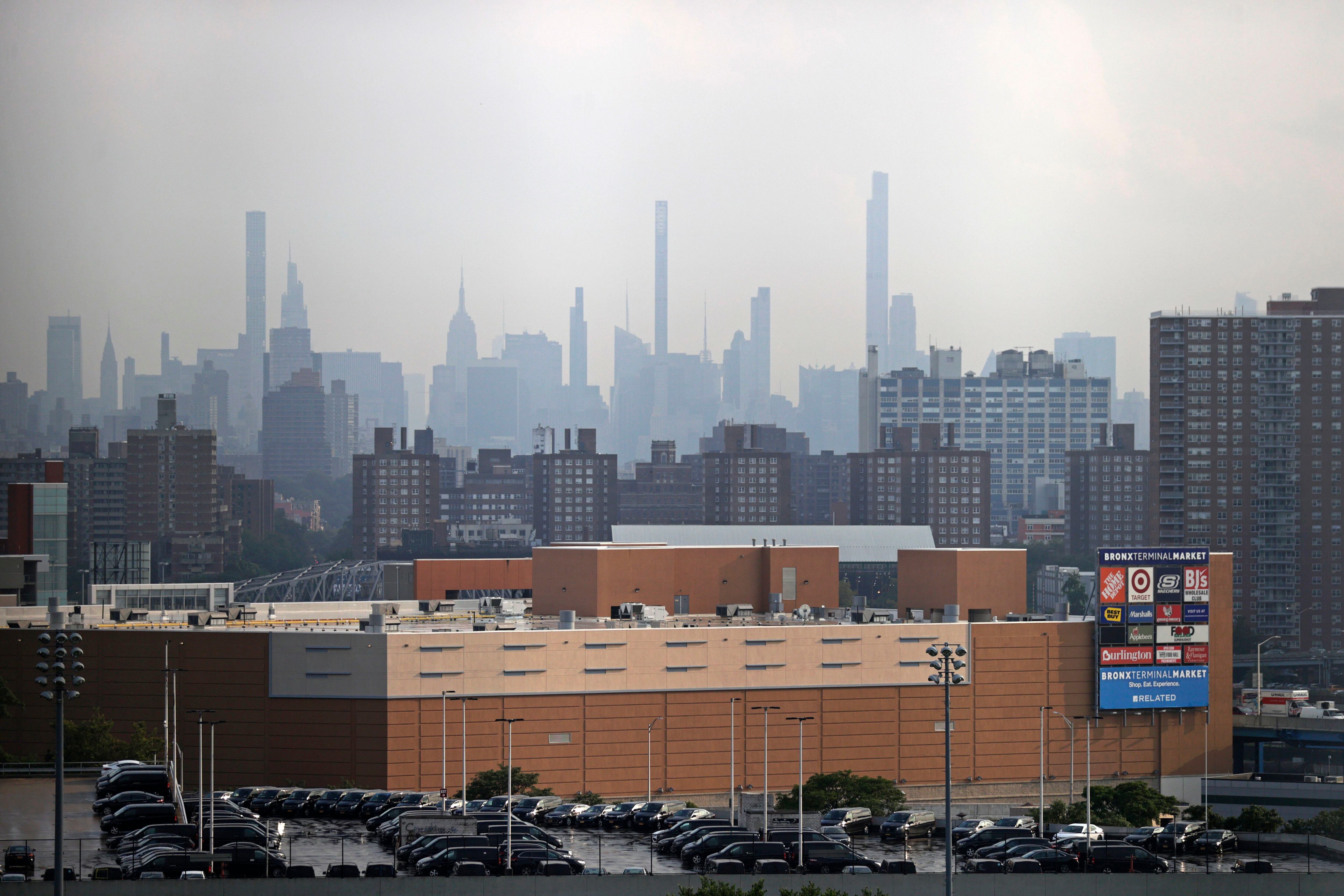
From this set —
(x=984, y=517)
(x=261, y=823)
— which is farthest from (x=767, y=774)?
(x=984, y=517)

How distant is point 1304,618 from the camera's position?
108438 mm

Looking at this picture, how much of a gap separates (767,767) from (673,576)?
12132mm

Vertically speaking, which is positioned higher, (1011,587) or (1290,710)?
(1011,587)

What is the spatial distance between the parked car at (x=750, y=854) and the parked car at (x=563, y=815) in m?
6.27

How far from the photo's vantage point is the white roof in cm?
8906

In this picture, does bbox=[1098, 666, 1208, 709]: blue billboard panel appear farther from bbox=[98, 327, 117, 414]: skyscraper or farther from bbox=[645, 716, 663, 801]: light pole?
bbox=[98, 327, 117, 414]: skyscraper

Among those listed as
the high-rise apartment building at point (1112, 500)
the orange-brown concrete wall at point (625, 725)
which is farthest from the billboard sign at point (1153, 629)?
the high-rise apartment building at point (1112, 500)

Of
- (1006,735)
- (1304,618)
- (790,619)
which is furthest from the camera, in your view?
(1304,618)

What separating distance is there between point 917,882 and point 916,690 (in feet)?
51.3

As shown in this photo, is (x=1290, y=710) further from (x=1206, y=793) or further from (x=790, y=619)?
(x=790, y=619)

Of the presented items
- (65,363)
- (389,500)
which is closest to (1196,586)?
(389,500)

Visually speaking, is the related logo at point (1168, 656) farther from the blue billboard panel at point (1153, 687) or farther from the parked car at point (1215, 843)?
the parked car at point (1215, 843)

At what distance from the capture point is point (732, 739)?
48.9 m

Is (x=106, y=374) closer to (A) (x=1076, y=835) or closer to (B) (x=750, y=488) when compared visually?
(B) (x=750, y=488)
